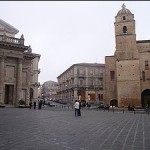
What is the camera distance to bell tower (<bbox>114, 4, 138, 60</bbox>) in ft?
158

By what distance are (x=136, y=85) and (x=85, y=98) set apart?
29.7 m

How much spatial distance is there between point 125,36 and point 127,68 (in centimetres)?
691

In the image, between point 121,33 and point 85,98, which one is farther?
point 85,98

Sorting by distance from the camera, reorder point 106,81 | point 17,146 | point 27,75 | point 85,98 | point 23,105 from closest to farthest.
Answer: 1. point 17,146
2. point 23,105
3. point 27,75
4. point 106,81
5. point 85,98

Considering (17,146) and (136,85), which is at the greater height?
(136,85)

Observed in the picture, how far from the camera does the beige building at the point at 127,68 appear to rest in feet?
154

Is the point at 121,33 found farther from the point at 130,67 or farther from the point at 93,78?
the point at 93,78

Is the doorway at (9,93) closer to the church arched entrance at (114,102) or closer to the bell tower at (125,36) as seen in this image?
the church arched entrance at (114,102)

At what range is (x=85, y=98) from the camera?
245 feet

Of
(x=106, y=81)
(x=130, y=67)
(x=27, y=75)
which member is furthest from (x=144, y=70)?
(x=27, y=75)

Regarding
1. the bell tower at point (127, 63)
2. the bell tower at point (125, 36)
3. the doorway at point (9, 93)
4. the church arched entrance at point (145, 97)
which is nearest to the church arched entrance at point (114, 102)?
the bell tower at point (127, 63)

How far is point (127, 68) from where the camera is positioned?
47625 mm

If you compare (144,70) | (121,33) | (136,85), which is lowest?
(136,85)

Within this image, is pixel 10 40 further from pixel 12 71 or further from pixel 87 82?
pixel 87 82
